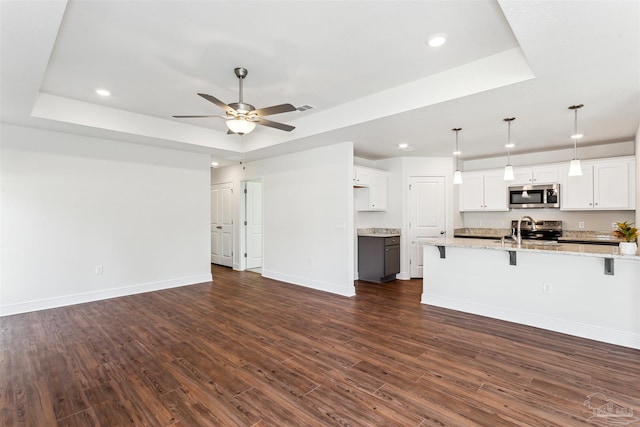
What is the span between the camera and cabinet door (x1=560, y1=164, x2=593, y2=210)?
210 inches

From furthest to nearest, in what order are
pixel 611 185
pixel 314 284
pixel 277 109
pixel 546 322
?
pixel 314 284 → pixel 611 185 → pixel 546 322 → pixel 277 109

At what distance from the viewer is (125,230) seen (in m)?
5.25

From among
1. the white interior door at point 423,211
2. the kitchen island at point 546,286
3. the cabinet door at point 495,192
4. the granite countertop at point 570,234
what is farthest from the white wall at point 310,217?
the cabinet door at point 495,192

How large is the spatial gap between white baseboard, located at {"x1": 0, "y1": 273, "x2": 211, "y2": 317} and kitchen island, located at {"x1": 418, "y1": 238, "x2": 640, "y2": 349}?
4320 millimetres

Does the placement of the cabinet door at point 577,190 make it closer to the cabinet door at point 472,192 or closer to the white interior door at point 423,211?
the cabinet door at point 472,192

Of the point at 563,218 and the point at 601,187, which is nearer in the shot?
the point at 601,187

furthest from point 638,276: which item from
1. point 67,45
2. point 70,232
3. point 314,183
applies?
point 70,232

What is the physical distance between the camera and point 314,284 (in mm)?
5707

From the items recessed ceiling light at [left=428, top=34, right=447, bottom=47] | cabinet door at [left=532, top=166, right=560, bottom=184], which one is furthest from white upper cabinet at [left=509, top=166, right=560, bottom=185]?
recessed ceiling light at [left=428, top=34, right=447, bottom=47]

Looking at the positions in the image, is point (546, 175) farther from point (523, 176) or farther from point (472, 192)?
point (472, 192)

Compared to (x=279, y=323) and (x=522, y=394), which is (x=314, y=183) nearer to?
(x=279, y=323)

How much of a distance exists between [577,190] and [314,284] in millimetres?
4857

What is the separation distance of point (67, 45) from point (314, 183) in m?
3.73

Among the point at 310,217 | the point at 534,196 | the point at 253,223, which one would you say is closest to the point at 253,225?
the point at 253,223
